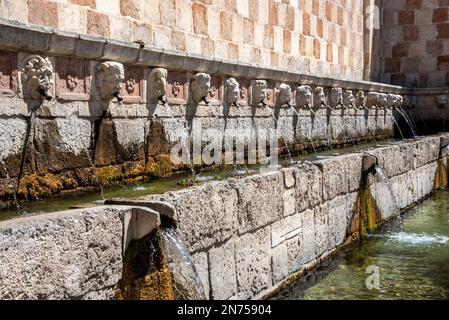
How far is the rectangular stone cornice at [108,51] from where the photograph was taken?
392cm

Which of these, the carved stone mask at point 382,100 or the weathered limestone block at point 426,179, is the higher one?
the carved stone mask at point 382,100

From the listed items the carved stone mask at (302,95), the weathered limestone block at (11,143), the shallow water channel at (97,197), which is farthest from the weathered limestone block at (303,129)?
the weathered limestone block at (11,143)

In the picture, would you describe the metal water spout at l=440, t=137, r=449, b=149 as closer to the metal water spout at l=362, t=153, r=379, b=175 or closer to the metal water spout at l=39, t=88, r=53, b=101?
the metal water spout at l=362, t=153, r=379, b=175

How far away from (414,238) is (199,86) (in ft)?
8.42

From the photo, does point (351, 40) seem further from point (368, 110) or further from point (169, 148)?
point (169, 148)

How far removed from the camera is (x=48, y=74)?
164 inches

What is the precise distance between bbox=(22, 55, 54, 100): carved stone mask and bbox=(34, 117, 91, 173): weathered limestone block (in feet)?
0.56

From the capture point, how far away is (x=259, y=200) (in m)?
4.50

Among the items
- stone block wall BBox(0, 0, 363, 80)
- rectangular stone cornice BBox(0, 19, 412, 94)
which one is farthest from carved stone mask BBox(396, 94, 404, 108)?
rectangular stone cornice BBox(0, 19, 412, 94)

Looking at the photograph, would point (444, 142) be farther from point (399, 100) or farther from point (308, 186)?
point (308, 186)

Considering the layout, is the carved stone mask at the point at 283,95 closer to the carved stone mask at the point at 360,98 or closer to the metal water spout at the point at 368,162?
the metal water spout at the point at 368,162

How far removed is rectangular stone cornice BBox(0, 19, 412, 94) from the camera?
3918 millimetres

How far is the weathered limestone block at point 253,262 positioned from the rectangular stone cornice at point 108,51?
162 centimetres
